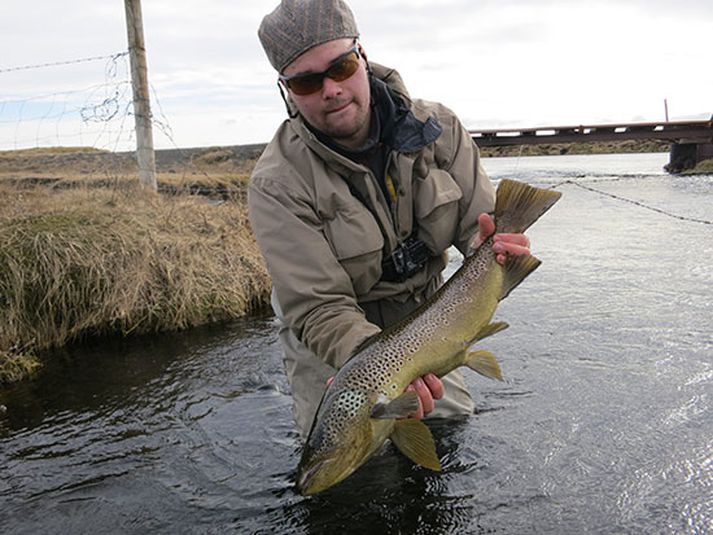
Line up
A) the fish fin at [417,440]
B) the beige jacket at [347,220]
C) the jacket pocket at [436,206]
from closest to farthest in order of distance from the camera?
the fish fin at [417,440] → the beige jacket at [347,220] → the jacket pocket at [436,206]

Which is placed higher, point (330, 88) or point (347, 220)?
point (330, 88)

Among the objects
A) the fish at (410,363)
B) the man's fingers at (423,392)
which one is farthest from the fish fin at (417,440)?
the man's fingers at (423,392)

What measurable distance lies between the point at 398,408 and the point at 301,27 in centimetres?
198

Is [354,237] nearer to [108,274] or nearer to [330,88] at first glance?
[330,88]

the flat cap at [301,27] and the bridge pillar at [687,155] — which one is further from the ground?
the flat cap at [301,27]

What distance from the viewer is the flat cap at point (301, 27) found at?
352cm

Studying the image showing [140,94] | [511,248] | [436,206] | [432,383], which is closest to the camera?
[432,383]

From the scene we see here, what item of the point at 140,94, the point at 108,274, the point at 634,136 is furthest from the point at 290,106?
the point at 634,136

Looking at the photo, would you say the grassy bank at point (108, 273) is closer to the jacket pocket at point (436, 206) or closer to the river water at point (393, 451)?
the river water at point (393, 451)

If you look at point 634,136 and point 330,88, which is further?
point 634,136

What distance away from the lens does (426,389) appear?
326 cm

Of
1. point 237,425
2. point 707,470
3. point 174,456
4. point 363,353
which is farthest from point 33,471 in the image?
point 707,470

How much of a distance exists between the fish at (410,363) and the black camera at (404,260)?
0.67 meters

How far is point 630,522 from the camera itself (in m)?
3.67
